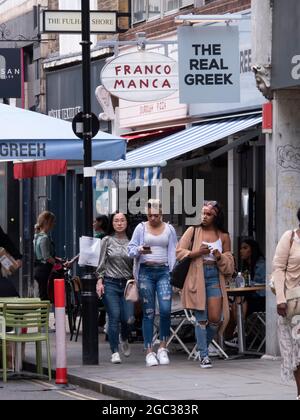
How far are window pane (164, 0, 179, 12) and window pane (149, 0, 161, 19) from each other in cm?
24

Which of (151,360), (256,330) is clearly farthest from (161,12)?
(151,360)

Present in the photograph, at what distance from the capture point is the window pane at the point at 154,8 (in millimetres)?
24047

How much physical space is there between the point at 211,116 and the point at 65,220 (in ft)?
27.6

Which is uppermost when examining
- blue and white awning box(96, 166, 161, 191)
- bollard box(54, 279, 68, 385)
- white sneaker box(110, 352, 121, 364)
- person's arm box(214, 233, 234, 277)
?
blue and white awning box(96, 166, 161, 191)

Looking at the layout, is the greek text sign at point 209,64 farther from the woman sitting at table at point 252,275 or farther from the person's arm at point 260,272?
the person's arm at point 260,272

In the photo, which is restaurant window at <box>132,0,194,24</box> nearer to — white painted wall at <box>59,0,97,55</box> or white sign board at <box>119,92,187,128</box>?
white sign board at <box>119,92,187,128</box>

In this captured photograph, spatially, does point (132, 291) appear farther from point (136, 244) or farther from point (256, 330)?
point (256, 330)

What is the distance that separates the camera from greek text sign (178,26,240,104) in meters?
18.0

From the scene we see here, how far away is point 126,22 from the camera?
25172mm

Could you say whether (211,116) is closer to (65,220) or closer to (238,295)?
(238,295)

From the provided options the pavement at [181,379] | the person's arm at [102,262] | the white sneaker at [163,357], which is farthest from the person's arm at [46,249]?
the white sneaker at [163,357]

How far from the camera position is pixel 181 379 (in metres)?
14.3

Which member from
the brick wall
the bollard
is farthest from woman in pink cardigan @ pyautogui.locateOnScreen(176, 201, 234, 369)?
the brick wall
